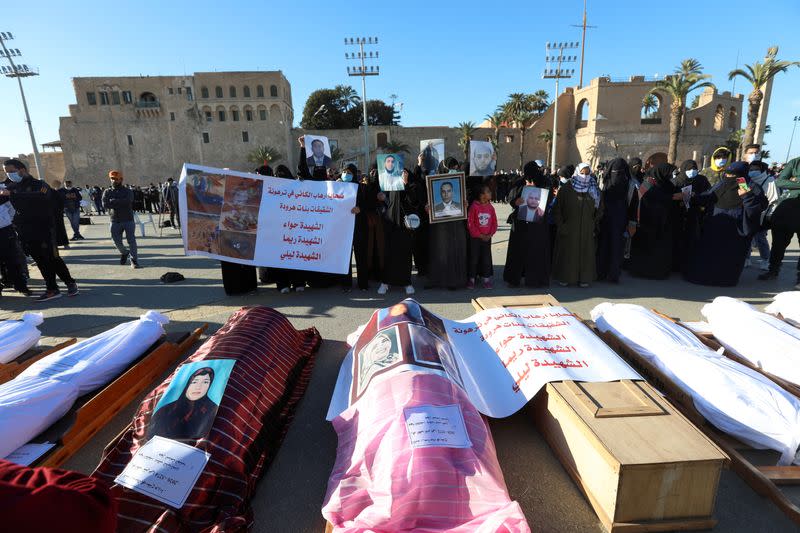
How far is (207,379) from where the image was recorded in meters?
2.28

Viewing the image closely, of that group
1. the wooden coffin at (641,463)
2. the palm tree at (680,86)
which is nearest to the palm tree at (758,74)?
→ the palm tree at (680,86)

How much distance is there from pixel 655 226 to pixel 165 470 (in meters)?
6.73

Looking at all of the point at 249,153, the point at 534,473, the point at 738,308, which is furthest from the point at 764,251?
the point at 249,153

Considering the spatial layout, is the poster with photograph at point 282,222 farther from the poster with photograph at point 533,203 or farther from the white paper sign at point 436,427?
the white paper sign at point 436,427

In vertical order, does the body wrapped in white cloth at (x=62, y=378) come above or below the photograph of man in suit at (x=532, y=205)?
below

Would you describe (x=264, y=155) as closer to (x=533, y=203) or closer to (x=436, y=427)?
(x=533, y=203)

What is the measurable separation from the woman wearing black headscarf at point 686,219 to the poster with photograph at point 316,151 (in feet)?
17.9

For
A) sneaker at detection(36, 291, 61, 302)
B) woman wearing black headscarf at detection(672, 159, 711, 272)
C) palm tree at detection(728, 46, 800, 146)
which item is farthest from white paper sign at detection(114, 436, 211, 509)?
palm tree at detection(728, 46, 800, 146)

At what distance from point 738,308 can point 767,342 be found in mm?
438

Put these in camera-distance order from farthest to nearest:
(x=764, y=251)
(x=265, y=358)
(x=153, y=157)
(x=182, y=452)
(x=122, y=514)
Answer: (x=153, y=157), (x=764, y=251), (x=265, y=358), (x=182, y=452), (x=122, y=514)

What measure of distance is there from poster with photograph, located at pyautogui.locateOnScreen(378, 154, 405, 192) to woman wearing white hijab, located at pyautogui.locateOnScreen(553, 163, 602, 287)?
7.84ft

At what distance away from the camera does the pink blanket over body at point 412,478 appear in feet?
5.54

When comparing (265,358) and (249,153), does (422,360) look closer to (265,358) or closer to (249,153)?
(265,358)

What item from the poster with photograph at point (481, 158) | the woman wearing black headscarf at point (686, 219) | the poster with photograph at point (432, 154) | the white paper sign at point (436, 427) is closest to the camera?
the white paper sign at point (436, 427)
